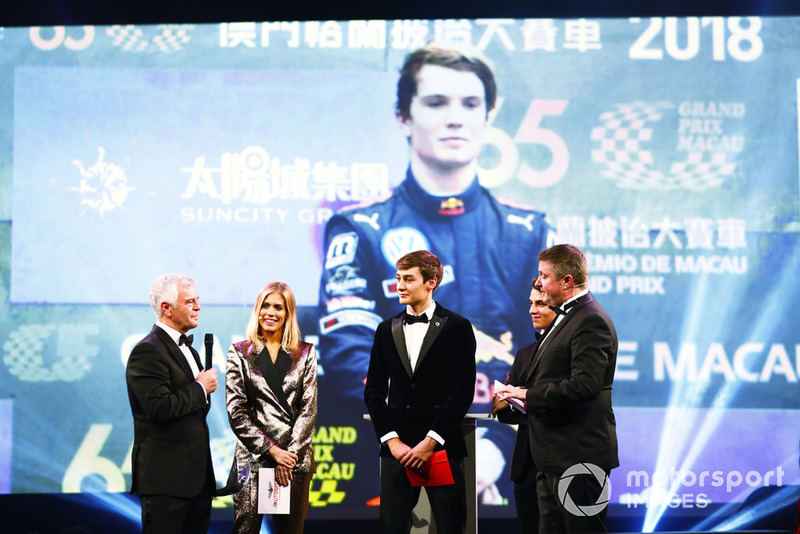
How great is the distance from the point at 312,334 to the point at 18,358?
2058mm

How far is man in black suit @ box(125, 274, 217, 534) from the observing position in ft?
10.2

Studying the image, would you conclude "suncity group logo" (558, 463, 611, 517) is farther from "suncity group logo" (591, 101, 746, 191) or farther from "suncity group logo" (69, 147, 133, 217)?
"suncity group logo" (69, 147, 133, 217)

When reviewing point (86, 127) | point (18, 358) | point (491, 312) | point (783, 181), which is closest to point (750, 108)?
point (783, 181)

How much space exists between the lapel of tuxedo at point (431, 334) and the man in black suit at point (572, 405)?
0.36 m

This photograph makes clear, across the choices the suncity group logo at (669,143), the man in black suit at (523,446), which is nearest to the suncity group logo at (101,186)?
the man in black suit at (523,446)

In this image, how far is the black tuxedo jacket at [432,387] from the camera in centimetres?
339

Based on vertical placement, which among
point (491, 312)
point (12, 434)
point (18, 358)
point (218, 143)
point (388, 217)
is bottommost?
point (12, 434)

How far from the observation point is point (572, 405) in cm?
317

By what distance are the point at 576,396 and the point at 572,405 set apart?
0.11 m

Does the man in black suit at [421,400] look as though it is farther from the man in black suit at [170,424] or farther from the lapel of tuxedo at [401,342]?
the man in black suit at [170,424]

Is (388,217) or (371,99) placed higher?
(371,99)

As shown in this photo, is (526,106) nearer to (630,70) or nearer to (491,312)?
(630,70)

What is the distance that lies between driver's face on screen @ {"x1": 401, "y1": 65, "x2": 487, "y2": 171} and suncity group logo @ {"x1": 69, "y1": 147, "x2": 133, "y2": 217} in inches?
81.4

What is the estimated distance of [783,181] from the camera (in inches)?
224
